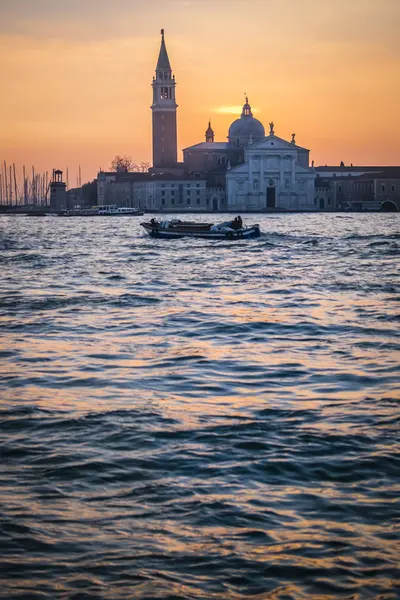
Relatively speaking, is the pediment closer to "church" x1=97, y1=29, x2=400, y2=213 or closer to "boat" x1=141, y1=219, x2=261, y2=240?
"church" x1=97, y1=29, x2=400, y2=213

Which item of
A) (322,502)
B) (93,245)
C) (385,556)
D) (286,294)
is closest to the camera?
(385,556)

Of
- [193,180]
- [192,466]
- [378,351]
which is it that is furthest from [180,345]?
[193,180]

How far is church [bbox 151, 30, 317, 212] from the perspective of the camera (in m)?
104

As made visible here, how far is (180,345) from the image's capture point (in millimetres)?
11656

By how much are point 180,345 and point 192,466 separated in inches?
210

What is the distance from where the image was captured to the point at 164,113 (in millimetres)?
111875

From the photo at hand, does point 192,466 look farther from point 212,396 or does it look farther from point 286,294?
point 286,294

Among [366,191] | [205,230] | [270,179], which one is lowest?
[205,230]

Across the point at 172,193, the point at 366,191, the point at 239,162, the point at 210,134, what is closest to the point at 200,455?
the point at 172,193

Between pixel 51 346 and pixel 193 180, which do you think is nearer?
pixel 51 346

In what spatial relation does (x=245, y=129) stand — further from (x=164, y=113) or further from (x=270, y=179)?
(x=270, y=179)

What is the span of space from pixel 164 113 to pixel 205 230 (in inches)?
2761

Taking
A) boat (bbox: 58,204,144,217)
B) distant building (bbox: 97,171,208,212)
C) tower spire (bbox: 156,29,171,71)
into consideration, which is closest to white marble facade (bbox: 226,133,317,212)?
distant building (bbox: 97,171,208,212)

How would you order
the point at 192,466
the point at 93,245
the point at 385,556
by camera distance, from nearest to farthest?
1. the point at 385,556
2. the point at 192,466
3. the point at 93,245
